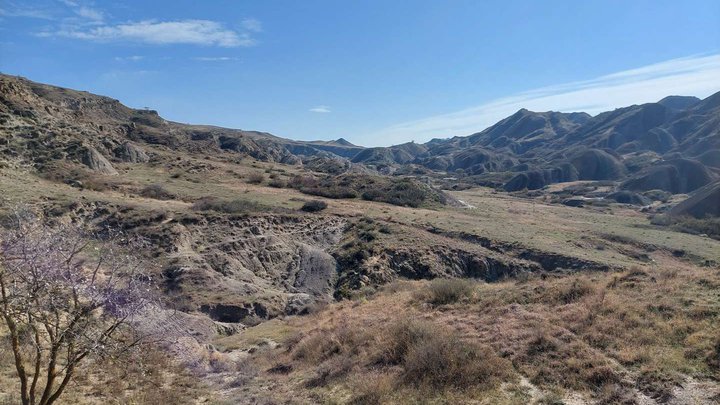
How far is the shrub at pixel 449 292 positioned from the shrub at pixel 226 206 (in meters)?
24.3

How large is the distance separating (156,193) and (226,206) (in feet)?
26.7

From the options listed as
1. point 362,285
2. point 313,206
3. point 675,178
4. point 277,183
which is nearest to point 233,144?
point 277,183

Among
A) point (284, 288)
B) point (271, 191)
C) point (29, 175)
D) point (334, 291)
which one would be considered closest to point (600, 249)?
point (334, 291)

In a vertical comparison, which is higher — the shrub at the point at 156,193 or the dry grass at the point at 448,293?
the shrub at the point at 156,193

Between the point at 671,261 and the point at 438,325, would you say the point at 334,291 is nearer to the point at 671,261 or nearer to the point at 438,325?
the point at 438,325

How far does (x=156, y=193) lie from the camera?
42969mm

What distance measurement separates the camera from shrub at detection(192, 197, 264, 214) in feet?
129

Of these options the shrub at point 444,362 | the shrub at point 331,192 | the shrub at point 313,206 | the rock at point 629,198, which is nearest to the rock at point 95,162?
the shrub at point 331,192

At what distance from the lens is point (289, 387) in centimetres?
1265

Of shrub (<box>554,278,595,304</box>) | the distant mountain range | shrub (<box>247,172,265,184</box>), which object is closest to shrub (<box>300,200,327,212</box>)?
shrub (<box>247,172,265,184</box>)

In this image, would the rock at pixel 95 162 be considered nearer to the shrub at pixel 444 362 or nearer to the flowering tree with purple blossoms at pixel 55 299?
the flowering tree with purple blossoms at pixel 55 299

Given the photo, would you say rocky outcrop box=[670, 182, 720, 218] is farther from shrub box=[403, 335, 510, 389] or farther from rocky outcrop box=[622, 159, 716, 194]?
shrub box=[403, 335, 510, 389]

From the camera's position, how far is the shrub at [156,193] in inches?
1668

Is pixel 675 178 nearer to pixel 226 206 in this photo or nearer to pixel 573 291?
pixel 226 206
